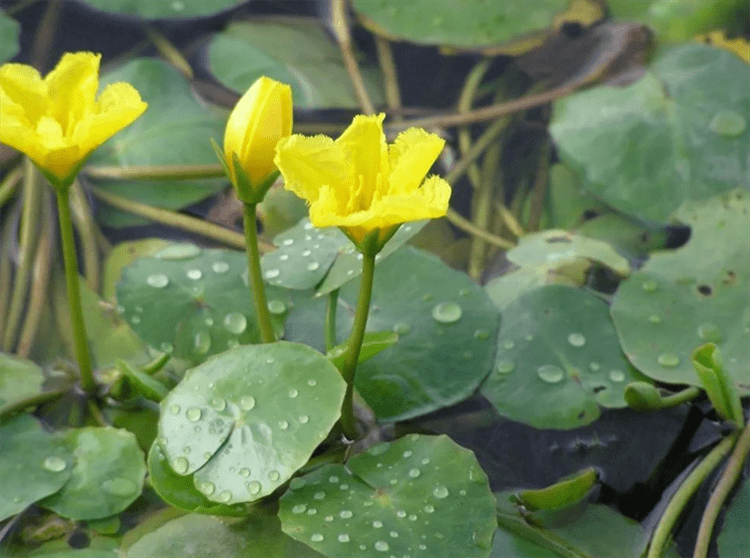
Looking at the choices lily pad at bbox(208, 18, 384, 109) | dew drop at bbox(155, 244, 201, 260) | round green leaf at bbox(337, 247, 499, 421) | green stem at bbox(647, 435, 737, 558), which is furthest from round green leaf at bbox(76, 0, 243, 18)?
green stem at bbox(647, 435, 737, 558)

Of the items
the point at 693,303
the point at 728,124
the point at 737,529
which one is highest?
the point at 728,124

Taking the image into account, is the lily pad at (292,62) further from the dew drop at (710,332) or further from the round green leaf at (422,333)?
the dew drop at (710,332)

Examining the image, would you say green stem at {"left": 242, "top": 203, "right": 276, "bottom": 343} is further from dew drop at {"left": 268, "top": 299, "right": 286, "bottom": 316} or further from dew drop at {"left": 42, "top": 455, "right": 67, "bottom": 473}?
dew drop at {"left": 42, "top": 455, "right": 67, "bottom": 473}

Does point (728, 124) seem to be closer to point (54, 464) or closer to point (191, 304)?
point (191, 304)

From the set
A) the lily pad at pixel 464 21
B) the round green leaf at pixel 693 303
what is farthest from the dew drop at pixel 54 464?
the lily pad at pixel 464 21

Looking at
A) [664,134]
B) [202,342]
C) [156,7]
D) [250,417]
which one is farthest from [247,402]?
[156,7]

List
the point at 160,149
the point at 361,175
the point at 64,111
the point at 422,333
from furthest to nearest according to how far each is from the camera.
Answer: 1. the point at 160,149
2. the point at 422,333
3. the point at 64,111
4. the point at 361,175

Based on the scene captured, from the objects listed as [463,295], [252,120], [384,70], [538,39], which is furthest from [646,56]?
[252,120]
